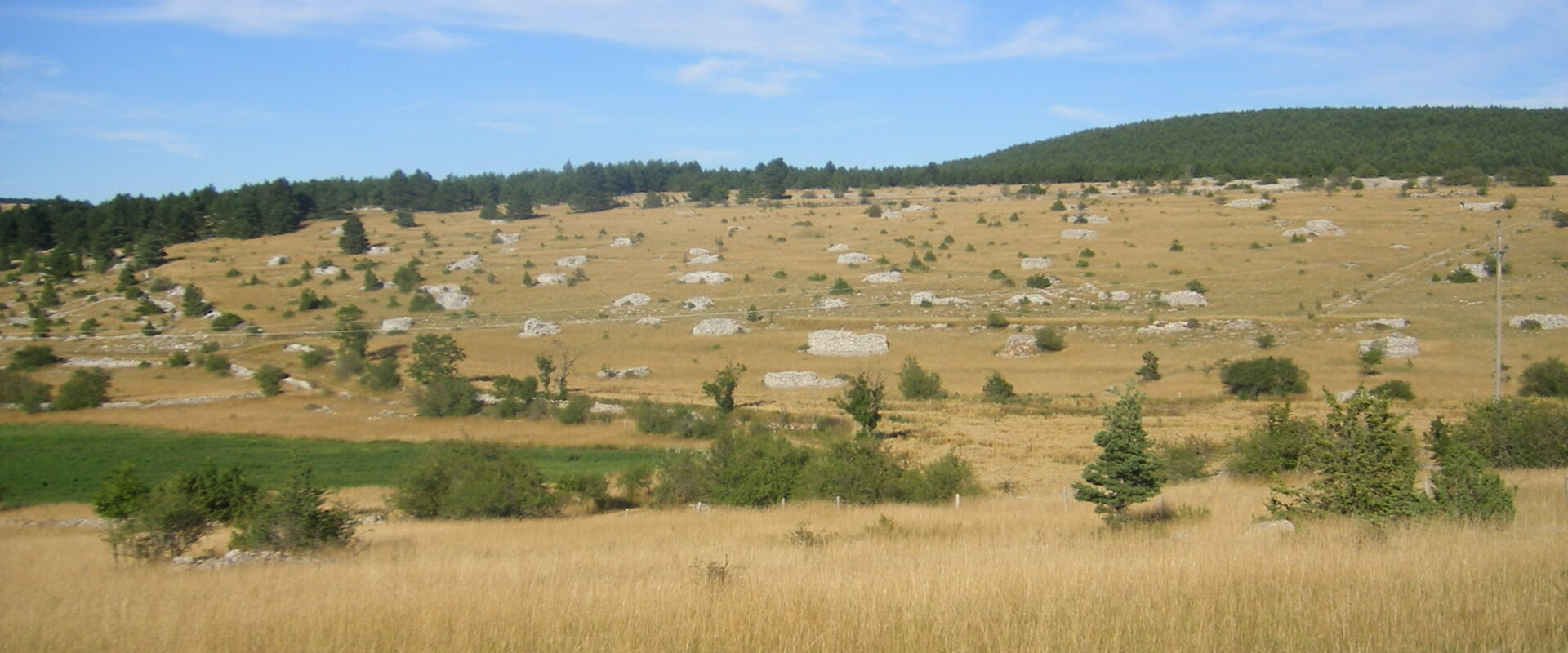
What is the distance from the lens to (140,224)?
95.6 m

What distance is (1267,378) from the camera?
44.4 metres

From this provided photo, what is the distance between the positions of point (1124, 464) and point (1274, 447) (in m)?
12.0

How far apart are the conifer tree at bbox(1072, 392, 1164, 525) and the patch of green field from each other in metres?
20.0

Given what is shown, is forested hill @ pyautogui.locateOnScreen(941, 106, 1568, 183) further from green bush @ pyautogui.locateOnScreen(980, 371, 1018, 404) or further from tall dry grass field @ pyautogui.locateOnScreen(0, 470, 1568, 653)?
tall dry grass field @ pyautogui.locateOnScreen(0, 470, 1568, 653)

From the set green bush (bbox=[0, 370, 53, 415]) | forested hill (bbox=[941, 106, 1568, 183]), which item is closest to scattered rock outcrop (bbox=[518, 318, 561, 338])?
green bush (bbox=[0, 370, 53, 415])

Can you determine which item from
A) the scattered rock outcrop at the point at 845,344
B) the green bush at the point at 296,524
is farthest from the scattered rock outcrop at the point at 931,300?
the green bush at the point at 296,524

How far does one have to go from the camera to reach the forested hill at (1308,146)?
389 feet

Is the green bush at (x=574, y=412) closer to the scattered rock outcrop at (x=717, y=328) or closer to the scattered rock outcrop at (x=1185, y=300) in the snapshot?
the scattered rock outcrop at (x=717, y=328)

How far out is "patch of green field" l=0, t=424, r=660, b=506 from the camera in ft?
112

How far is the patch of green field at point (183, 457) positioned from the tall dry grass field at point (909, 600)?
21340 millimetres

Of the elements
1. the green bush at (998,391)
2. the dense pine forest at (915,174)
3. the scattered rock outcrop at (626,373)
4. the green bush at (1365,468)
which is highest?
the dense pine forest at (915,174)

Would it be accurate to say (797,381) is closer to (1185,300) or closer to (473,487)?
(1185,300)

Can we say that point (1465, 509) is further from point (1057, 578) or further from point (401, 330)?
point (401, 330)

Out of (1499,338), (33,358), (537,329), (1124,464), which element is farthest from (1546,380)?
(33,358)
